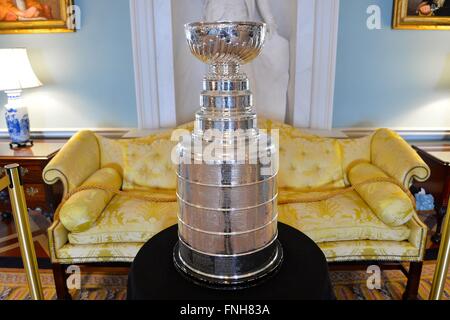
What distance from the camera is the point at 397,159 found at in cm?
162

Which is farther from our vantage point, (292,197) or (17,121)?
(17,121)

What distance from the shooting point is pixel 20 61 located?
192 cm

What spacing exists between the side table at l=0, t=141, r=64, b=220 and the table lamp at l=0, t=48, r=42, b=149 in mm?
83

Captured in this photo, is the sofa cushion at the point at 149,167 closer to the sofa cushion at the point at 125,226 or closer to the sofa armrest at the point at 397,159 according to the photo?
the sofa cushion at the point at 125,226

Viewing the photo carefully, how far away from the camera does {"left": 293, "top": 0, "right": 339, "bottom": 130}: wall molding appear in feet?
Answer: 6.46

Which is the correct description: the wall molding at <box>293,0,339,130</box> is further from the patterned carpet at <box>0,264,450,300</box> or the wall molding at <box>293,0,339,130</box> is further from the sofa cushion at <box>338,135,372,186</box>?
the patterned carpet at <box>0,264,450,300</box>

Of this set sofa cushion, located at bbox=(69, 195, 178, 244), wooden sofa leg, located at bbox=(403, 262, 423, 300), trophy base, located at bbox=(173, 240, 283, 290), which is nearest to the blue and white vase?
sofa cushion, located at bbox=(69, 195, 178, 244)

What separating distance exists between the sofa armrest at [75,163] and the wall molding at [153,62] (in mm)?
373

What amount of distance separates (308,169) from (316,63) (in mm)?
606

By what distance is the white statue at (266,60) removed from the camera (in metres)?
2.11

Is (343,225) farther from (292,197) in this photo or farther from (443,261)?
(443,261)

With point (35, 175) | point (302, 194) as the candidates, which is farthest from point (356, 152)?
point (35, 175)
